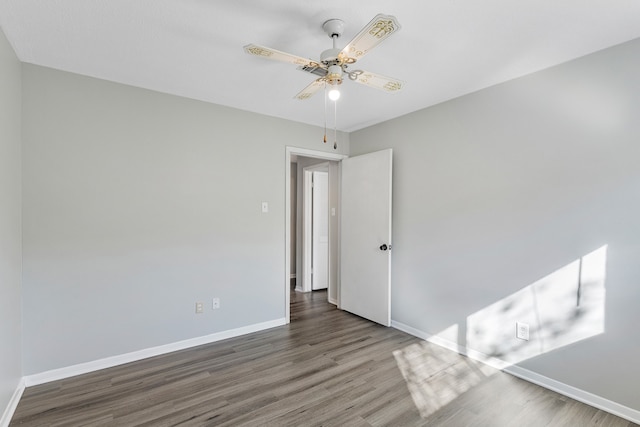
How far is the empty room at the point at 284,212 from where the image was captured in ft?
6.42

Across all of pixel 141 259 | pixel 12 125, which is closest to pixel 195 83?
pixel 12 125

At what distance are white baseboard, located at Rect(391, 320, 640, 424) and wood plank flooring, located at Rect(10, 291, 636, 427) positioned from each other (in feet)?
0.18

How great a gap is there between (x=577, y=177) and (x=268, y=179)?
2860mm

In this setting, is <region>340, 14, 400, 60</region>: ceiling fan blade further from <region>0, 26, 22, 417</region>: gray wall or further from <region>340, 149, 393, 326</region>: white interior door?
<region>0, 26, 22, 417</region>: gray wall

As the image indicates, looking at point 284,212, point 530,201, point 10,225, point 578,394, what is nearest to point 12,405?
point 10,225

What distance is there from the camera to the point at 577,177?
2.24m

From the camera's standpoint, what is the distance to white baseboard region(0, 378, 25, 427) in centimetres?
191

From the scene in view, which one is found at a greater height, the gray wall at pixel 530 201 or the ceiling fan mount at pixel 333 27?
the ceiling fan mount at pixel 333 27

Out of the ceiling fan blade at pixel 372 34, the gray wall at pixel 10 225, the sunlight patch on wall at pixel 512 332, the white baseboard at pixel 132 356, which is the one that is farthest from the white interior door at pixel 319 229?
Answer: the gray wall at pixel 10 225

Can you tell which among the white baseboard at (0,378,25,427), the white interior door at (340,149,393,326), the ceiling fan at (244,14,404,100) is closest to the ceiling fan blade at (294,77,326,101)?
the ceiling fan at (244,14,404,100)

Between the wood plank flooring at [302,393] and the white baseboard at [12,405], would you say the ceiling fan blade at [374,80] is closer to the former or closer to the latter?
the wood plank flooring at [302,393]

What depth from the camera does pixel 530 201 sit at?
249 centimetres

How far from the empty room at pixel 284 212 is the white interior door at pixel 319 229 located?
63.4 inches

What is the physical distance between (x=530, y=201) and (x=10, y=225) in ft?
12.7
